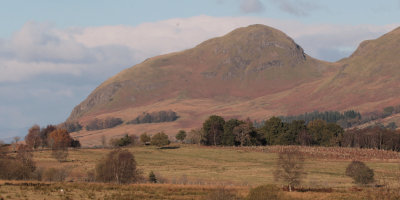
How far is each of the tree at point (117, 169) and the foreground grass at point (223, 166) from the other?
593 centimetres

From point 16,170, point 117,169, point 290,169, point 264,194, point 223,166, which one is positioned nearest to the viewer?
point 264,194

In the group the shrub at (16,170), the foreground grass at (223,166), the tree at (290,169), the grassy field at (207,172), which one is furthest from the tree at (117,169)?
the tree at (290,169)

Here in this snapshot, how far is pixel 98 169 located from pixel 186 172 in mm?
28643

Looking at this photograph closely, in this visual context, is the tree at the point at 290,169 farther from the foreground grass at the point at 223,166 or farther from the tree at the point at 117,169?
the tree at the point at 117,169

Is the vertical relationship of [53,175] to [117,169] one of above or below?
below

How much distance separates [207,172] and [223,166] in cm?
1798

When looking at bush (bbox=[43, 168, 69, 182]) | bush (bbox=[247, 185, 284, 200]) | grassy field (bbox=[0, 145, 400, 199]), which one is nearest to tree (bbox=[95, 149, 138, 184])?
grassy field (bbox=[0, 145, 400, 199])

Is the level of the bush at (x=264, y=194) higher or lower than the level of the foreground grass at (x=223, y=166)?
lower

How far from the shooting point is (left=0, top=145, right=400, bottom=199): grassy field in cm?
7969

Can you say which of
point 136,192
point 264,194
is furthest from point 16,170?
point 264,194

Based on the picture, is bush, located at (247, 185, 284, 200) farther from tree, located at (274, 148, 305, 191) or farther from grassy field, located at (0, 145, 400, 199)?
tree, located at (274, 148, 305, 191)

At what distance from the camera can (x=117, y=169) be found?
335 feet

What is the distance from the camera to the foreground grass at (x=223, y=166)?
110 meters

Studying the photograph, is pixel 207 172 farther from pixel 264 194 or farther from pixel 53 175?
pixel 264 194
